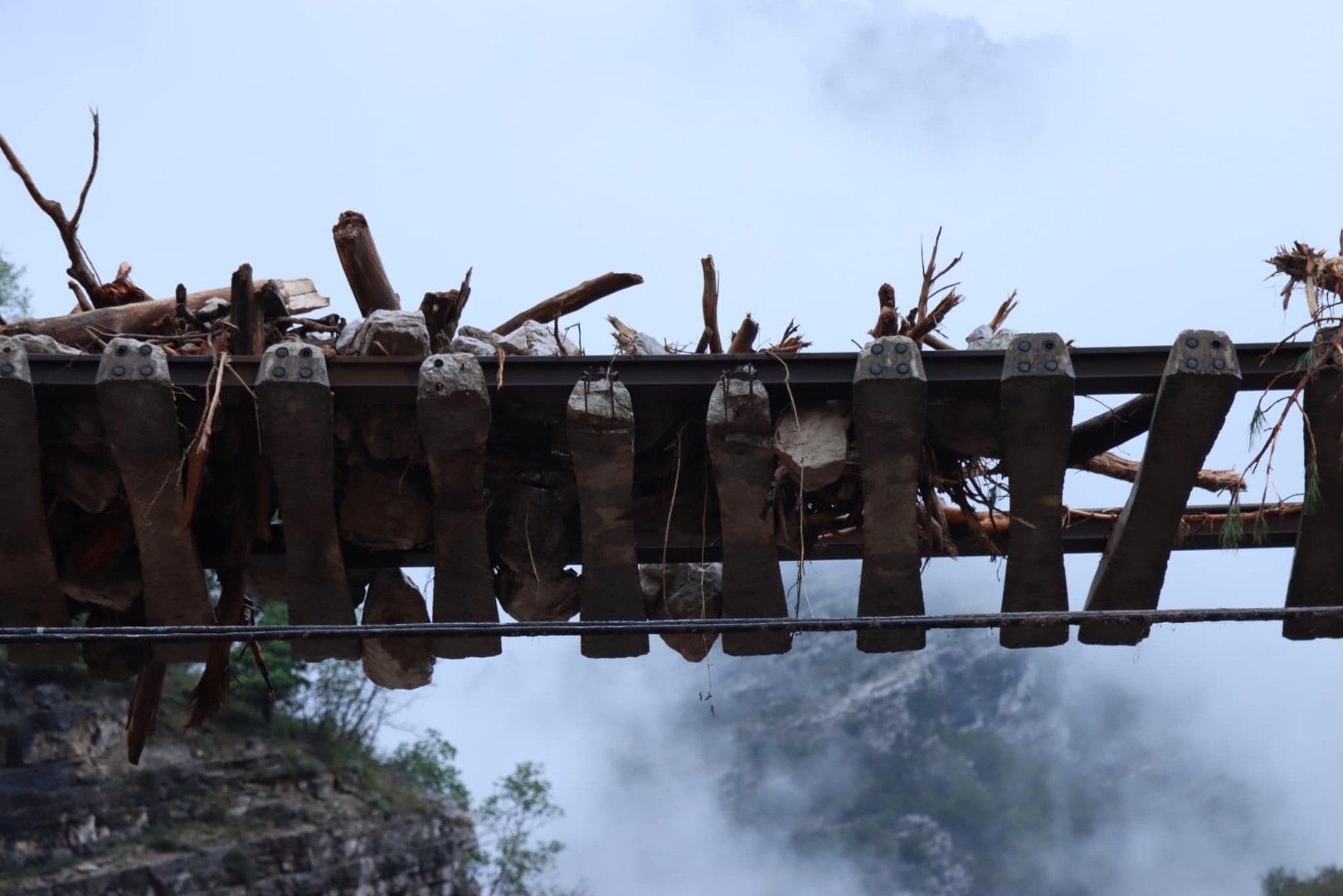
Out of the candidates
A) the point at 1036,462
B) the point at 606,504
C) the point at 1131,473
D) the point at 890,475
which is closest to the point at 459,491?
the point at 606,504

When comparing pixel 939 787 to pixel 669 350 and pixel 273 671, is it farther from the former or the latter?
pixel 669 350

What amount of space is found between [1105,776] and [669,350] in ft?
179

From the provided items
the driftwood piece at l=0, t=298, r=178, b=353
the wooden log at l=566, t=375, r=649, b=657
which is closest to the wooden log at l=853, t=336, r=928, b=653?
the wooden log at l=566, t=375, r=649, b=657

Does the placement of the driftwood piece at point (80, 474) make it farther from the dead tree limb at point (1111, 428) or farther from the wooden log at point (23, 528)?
the dead tree limb at point (1111, 428)

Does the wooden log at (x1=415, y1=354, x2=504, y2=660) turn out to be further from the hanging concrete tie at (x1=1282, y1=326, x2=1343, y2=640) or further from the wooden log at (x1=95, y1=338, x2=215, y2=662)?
the hanging concrete tie at (x1=1282, y1=326, x2=1343, y2=640)

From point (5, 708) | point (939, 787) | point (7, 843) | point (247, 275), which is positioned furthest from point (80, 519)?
point (939, 787)

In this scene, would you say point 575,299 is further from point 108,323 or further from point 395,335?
point 108,323

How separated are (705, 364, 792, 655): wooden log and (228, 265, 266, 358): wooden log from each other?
73.7 inches

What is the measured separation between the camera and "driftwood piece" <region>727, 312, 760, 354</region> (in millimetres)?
5129

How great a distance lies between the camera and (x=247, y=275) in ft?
18.0

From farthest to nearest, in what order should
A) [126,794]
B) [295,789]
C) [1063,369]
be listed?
[295,789]
[126,794]
[1063,369]

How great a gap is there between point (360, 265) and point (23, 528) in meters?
1.76

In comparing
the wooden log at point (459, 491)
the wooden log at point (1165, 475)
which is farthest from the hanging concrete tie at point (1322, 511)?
the wooden log at point (459, 491)

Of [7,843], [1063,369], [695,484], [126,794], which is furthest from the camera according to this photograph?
[126,794]
